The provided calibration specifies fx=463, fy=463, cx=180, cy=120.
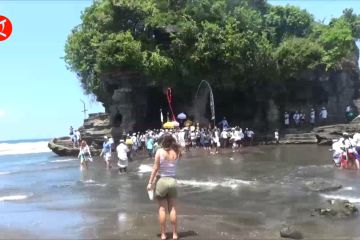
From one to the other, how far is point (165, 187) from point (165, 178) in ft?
0.50

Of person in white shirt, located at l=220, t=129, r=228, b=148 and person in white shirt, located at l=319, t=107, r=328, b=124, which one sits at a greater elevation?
person in white shirt, located at l=319, t=107, r=328, b=124

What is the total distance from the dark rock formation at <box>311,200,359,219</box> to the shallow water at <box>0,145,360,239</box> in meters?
0.30

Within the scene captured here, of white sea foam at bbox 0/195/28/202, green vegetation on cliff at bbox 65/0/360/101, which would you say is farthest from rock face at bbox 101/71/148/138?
white sea foam at bbox 0/195/28/202

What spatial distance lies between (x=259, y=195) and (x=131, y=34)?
81.2 ft

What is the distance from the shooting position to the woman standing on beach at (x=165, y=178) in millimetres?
7719

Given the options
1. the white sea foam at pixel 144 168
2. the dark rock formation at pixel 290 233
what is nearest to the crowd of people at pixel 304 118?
the white sea foam at pixel 144 168

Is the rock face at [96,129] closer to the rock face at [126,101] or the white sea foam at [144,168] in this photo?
the rock face at [126,101]

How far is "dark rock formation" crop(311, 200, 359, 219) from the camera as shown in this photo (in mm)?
9516

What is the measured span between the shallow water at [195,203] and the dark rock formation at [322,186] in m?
0.29

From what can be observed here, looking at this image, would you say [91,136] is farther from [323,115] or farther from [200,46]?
[323,115]

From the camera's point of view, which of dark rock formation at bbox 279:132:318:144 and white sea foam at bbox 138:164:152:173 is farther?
dark rock formation at bbox 279:132:318:144

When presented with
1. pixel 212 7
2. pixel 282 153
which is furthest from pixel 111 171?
pixel 212 7

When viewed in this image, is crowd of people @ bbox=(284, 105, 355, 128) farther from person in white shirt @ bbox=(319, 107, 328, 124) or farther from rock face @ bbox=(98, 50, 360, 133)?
rock face @ bbox=(98, 50, 360, 133)

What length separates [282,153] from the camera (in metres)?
25.3
